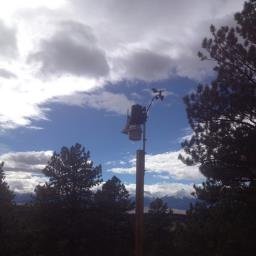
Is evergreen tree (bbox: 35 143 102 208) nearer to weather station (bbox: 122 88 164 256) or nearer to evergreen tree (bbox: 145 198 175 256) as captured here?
evergreen tree (bbox: 145 198 175 256)

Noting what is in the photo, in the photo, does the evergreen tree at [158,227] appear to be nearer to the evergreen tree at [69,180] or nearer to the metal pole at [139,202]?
the evergreen tree at [69,180]

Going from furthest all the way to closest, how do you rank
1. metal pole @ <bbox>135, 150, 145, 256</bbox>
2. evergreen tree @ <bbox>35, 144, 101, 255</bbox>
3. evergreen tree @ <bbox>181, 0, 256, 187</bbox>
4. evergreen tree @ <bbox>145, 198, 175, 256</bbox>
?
evergreen tree @ <bbox>145, 198, 175, 256</bbox> < evergreen tree @ <bbox>35, 144, 101, 255</bbox> < evergreen tree @ <bbox>181, 0, 256, 187</bbox> < metal pole @ <bbox>135, 150, 145, 256</bbox>

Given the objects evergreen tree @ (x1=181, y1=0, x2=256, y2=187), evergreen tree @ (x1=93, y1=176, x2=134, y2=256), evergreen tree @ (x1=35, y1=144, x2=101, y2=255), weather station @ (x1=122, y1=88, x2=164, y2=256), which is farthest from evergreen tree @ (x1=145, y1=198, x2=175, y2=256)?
weather station @ (x1=122, y1=88, x2=164, y2=256)

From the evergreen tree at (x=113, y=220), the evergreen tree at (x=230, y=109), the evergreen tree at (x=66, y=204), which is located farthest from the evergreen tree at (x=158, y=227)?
the evergreen tree at (x=230, y=109)

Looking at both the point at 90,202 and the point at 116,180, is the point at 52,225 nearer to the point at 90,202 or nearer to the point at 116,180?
the point at 90,202

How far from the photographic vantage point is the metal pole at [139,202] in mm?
11898

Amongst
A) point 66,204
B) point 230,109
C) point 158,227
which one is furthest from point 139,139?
point 158,227

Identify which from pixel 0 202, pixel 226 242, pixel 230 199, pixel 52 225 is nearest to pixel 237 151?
pixel 230 199

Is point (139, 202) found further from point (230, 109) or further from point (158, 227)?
point (158, 227)

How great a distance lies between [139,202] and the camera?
1204cm

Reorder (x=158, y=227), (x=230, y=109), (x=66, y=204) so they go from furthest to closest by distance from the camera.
Result: (x=158, y=227), (x=66, y=204), (x=230, y=109)

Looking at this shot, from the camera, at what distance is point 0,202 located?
1363 inches

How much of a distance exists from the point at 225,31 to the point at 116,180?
28.9 metres

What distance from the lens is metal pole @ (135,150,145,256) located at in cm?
1190
